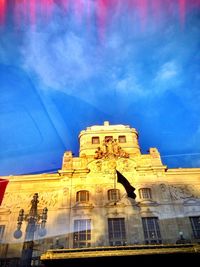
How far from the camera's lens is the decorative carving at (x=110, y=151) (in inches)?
913

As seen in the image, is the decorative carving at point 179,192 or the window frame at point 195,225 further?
the decorative carving at point 179,192

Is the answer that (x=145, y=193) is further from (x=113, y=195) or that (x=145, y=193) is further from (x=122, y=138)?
(x=122, y=138)

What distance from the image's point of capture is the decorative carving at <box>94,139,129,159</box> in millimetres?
23188

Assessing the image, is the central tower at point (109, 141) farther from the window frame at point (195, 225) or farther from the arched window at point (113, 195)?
the window frame at point (195, 225)

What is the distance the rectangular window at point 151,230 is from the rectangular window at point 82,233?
15.1 ft

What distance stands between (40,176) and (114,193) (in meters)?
7.37

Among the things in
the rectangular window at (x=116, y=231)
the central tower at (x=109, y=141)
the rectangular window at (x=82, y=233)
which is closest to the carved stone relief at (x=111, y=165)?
the central tower at (x=109, y=141)

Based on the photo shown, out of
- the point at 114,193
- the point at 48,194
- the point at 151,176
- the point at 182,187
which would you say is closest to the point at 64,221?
the point at 48,194

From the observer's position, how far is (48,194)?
20672 mm

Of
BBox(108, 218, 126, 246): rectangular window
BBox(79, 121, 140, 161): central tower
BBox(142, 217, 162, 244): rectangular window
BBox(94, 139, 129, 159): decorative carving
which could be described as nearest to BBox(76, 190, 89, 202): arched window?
BBox(108, 218, 126, 246): rectangular window

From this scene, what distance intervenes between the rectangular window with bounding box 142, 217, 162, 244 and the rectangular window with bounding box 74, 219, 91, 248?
4.61m

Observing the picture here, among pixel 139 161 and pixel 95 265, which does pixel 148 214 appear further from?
pixel 95 265

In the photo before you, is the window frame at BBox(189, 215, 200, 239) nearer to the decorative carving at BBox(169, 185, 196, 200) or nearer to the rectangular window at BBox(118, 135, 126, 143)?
the decorative carving at BBox(169, 185, 196, 200)

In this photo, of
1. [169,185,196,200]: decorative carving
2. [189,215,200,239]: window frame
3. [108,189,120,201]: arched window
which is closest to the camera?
[189,215,200,239]: window frame
